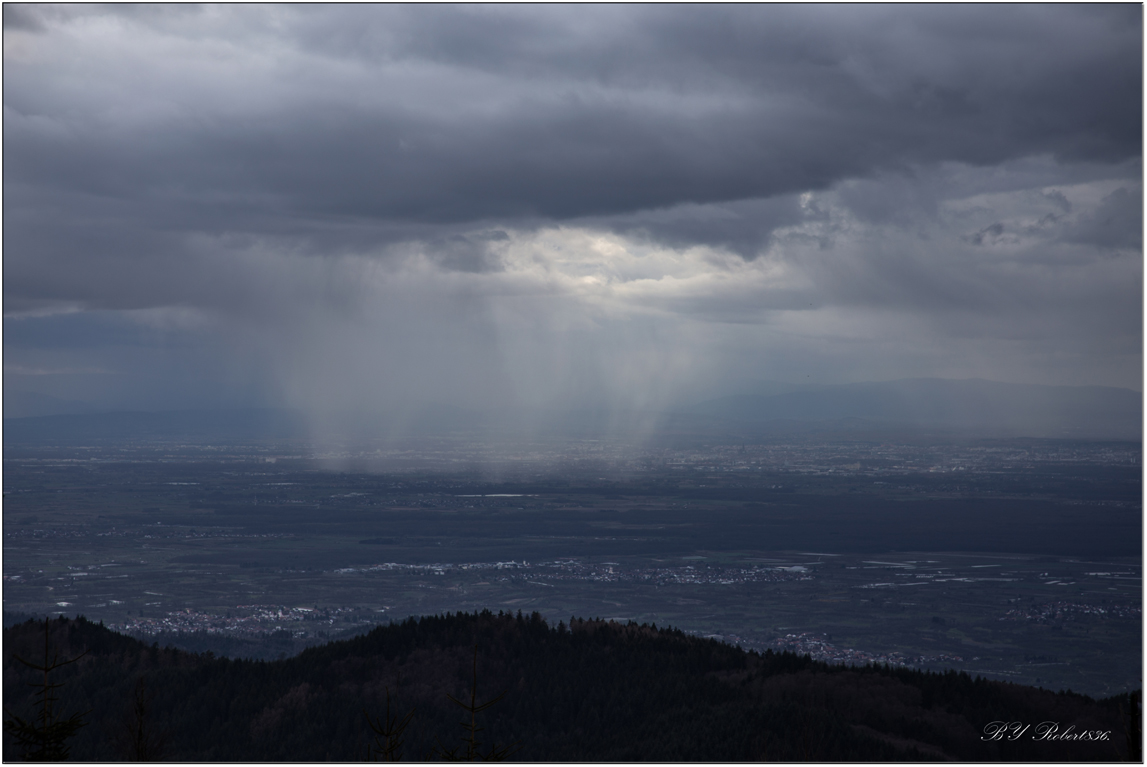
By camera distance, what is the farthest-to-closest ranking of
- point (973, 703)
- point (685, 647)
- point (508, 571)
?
Answer: 1. point (508, 571)
2. point (685, 647)
3. point (973, 703)

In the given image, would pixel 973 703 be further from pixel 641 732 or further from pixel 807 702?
pixel 641 732

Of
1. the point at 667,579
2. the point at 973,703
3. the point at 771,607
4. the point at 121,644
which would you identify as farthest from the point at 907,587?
the point at 121,644

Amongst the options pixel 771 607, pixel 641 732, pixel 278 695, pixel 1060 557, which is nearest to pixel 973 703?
Result: pixel 641 732

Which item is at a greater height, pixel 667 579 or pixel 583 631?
pixel 583 631

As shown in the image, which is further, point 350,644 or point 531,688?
point 350,644

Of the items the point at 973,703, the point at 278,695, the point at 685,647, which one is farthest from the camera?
the point at 685,647

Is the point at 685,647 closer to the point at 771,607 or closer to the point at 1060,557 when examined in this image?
the point at 771,607
